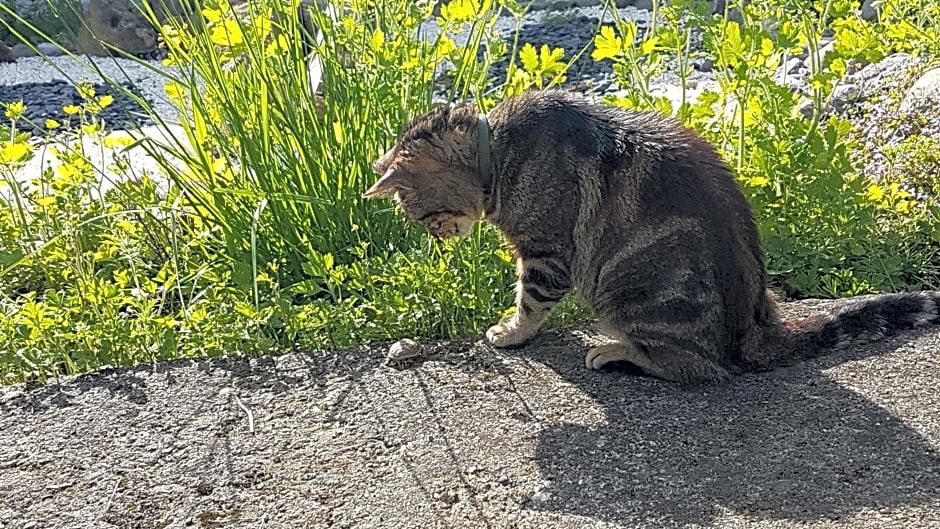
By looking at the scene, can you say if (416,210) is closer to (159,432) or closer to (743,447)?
(159,432)

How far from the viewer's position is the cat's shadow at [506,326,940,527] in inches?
93.0

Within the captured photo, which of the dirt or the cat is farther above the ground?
the cat

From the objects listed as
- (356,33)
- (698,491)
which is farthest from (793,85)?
(698,491)

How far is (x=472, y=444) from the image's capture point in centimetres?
271

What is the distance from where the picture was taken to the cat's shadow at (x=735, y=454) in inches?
93.0

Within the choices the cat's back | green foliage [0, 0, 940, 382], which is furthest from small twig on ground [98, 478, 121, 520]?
the cat's back

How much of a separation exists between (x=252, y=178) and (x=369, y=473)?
1779 millimetres

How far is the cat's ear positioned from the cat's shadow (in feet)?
2.92

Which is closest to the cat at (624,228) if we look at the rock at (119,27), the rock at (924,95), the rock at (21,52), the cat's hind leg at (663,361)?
the cat's hind leg at (663,361)

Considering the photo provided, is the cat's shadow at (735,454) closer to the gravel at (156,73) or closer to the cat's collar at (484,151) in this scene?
the cat's collar at (484,151)

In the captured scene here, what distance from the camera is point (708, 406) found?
9.43 feet

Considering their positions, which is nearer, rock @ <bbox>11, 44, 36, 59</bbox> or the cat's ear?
the cat's ear

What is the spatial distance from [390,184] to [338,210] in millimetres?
770

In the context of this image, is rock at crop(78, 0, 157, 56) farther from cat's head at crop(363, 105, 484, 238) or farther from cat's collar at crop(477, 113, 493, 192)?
cat's collar at crop(477, 113, 493, 192)
